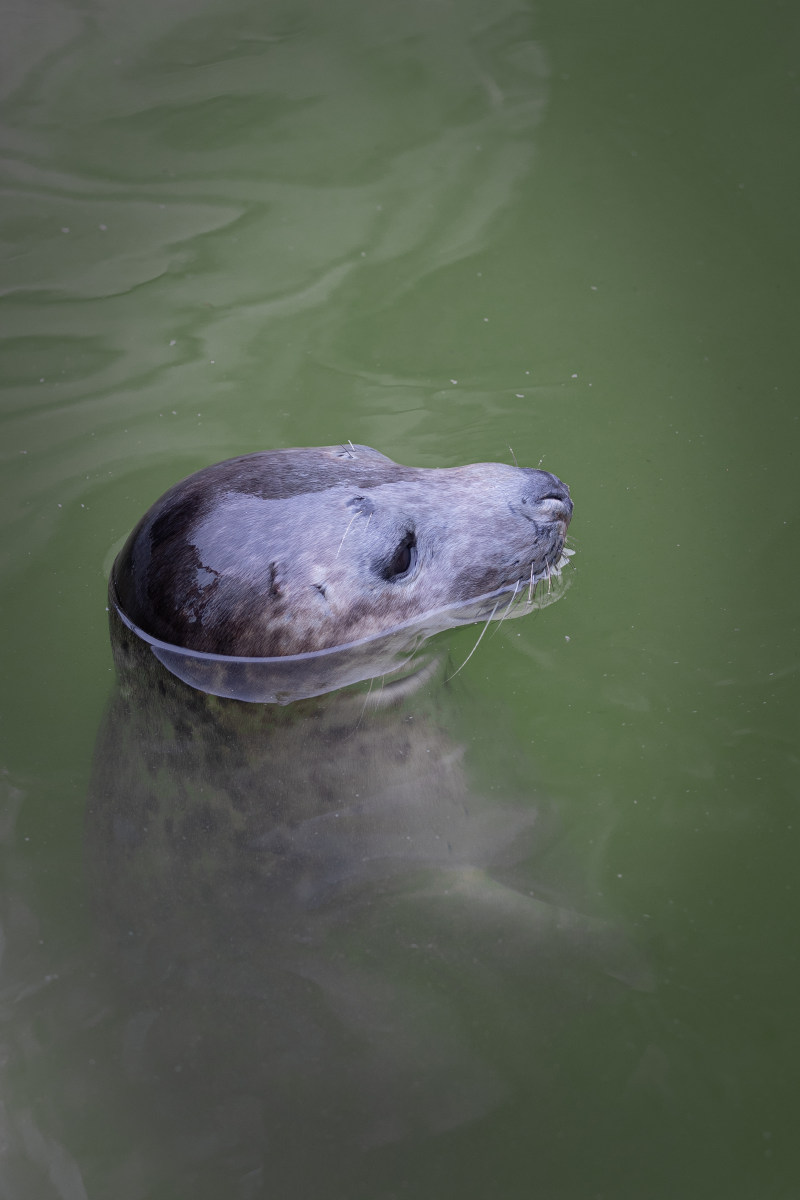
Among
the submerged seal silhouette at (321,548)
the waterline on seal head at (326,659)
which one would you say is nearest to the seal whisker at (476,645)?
the waterline on seal head at (326,659)

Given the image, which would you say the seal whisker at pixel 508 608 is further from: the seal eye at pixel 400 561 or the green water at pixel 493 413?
the seal eye at pixel 400 561

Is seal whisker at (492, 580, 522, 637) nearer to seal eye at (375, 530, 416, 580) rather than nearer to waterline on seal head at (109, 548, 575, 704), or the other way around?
waterline on seal head at (109, 548, 575, 704)

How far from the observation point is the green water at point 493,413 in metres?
2.45

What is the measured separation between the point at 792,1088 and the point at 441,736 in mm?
1358

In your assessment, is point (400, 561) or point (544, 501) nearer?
point (400, 561)

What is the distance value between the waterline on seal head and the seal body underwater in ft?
0.05

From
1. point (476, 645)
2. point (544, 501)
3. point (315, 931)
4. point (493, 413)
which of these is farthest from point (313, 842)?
point (493, 413)

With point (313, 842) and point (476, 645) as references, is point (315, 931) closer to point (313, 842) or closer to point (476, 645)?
point (313, 842)

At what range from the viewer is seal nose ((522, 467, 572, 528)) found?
2.95 metres

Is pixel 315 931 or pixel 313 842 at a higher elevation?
pixel 313 842

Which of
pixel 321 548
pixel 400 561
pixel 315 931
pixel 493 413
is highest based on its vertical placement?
pixel 321 548

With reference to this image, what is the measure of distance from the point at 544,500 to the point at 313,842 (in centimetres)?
127

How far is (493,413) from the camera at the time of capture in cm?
388

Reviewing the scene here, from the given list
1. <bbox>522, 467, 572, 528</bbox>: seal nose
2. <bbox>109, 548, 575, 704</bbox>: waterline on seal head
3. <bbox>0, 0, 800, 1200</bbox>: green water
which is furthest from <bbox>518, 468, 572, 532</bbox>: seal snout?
<bbox>0, 0, 800, 1200</bbox>: green water
